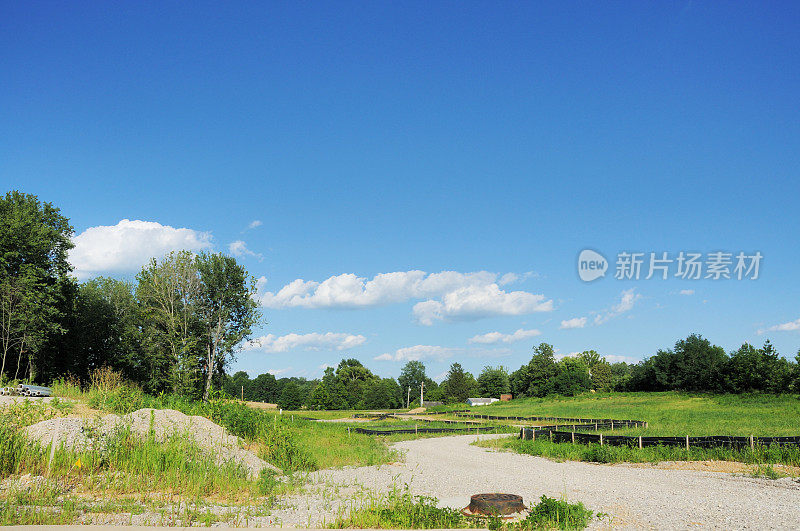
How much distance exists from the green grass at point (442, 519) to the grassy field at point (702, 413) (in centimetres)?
1930

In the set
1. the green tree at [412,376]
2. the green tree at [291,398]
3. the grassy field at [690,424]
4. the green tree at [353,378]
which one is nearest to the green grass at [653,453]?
the grassy field at [690,424]

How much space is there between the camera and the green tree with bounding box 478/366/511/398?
10088 cm

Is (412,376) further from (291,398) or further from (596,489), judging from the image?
(596,489)

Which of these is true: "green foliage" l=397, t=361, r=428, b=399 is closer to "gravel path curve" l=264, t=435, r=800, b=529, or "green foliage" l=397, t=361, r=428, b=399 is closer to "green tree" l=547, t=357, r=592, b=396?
"green tree" l=547, t=357, r=592, b=396

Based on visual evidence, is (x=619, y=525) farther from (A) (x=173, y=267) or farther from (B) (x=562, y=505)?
(A) (x=173, y=267)

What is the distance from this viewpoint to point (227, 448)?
12672 millimetres

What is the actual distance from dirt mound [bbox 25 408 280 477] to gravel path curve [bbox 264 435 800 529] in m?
2.16

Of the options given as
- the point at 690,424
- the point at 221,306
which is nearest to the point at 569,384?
the point at 690,424

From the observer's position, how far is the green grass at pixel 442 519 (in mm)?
7559

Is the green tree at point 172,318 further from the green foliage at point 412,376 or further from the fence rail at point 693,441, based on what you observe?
the green foliage at point 412,376

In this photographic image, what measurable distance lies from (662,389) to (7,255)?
77.7 meters

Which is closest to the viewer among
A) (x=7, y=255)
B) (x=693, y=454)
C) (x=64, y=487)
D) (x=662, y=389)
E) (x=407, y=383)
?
(x=64, y=487)

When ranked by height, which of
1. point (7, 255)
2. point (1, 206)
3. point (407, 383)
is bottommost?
point (407, 383)

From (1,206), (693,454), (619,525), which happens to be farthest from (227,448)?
(1,206)
